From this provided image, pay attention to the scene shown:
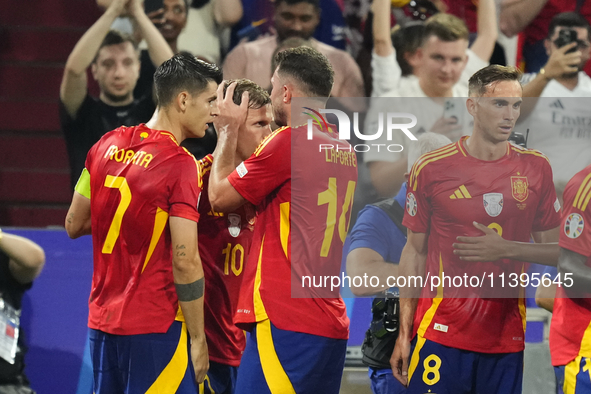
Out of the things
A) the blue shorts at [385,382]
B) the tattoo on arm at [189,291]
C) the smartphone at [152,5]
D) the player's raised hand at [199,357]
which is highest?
the smartphone at [152,5]

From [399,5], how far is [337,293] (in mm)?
3046

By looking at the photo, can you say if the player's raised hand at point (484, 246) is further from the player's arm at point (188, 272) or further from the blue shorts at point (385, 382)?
the player's arm at point (188, 272)

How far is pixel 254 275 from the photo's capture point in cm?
300

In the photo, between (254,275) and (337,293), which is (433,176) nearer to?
(337,293)

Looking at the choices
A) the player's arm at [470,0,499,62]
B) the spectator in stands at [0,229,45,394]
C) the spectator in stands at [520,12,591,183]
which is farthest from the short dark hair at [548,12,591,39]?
the spectator in stands at [0,229,45,394]

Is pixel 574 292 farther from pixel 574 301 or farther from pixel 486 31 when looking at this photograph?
pixel 486 31

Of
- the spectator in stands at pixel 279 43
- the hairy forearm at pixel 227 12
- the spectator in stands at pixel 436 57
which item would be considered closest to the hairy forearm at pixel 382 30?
the spectator in stands at pixel 436 57

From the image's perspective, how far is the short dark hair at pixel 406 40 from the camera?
201 inches

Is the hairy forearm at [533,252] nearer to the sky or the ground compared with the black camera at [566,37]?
nearer to the ground

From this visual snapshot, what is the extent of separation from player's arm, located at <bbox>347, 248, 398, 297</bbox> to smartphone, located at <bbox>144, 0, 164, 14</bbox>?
9.76ft

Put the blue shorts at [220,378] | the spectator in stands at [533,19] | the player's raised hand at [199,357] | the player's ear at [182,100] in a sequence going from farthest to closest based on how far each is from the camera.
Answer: the spectator in stands at [533,19]
the blue shorts at [220,378]
the player's ear at [182,100]
the player's raised hand at [199,357]

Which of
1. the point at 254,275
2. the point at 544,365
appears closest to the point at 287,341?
the point at 254,275

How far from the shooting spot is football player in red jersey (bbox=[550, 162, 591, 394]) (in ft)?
10.0

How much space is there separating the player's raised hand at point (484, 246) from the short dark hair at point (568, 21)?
2.60 m
